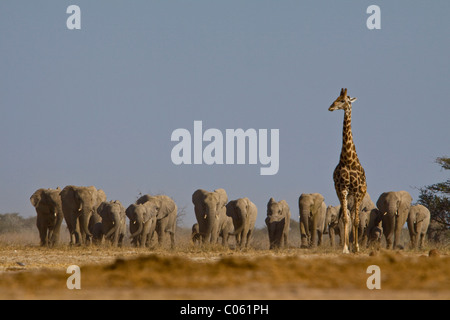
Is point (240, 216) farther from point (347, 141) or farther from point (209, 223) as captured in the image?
point (347, 141)

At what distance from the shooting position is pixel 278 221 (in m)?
33.1

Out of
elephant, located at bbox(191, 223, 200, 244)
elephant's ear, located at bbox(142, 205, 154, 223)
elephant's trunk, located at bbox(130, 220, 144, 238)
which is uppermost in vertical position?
elephant's ear, located at bbox(142, 205, 154, 223)

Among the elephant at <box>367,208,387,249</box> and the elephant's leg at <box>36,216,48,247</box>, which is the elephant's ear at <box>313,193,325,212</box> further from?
the elephant's leg at <box>36,216,48,247</box>

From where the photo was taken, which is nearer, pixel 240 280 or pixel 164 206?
pixel 240 280

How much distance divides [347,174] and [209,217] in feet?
44.6

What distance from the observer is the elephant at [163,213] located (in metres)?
33.0

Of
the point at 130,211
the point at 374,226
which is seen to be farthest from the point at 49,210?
the point at 374,226

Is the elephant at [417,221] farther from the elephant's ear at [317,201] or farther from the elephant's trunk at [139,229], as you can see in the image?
the elephant's trunk at [139,229]

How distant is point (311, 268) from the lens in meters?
11.3

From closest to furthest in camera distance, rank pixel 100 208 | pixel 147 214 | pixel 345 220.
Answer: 1. pixel 345 220
2. pixel 100 208
3. pixel 147 214

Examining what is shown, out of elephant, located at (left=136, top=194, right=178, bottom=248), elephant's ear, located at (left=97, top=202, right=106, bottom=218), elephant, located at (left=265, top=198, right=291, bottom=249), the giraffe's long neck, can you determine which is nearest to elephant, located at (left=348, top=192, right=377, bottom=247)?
elephant, located at (left=265, top=198, right=291, bottom=249)

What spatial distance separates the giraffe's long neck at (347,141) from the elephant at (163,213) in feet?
48.0

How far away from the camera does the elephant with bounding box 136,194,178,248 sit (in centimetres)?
3300
